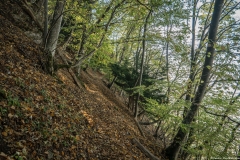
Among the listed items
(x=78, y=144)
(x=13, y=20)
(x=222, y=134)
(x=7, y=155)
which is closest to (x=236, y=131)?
(x=222, y=134)

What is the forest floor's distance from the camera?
3337 millimetres

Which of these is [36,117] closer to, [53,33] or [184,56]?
[53,33]

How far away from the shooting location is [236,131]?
6352 millimetres

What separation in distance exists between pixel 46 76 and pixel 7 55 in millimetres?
1550

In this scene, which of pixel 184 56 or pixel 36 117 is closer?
pixel 36 117

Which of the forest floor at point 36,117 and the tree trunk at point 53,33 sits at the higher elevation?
the tree trunk at point 53,33

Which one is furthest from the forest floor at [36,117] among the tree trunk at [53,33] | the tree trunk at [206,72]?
the tree trunk at [206,72]

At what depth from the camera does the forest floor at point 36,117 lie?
3.34 meters

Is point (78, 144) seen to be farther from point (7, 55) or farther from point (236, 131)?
point (236, 131)

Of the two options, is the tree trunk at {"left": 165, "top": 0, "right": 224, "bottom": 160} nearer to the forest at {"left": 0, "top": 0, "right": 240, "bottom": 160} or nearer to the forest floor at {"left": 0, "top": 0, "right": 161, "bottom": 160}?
the forest at {"left": 0, "top": 0, "right": 240, "bottom": 160}

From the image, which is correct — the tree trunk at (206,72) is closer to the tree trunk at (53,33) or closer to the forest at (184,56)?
the forest at (184,56)

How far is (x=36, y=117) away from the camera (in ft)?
13.4

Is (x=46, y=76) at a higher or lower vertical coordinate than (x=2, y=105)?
higher

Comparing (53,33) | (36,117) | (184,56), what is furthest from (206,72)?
(53,33)
